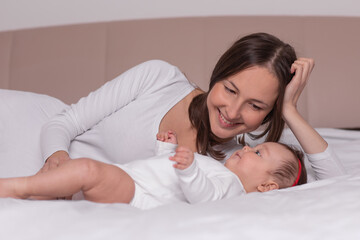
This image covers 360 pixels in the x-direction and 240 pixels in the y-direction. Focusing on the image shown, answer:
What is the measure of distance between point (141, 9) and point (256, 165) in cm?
129

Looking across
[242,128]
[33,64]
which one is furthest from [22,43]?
[242,128]

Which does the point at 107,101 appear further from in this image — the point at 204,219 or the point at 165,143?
the point at 204,219

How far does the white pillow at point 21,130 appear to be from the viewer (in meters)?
1.45

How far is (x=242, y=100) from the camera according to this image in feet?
4.20

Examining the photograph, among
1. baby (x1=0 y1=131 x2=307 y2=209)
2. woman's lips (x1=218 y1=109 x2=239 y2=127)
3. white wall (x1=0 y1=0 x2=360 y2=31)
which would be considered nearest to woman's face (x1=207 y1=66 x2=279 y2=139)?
woman's lips (x1=218 y1=109 x2=239 y2=127)

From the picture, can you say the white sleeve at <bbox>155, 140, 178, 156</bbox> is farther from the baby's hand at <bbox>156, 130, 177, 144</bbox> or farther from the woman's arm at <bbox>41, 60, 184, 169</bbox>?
the woman's arm at <bbox>41, 60, 184, 169</bbox>

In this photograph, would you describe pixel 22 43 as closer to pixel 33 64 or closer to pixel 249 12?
pixel 33 64

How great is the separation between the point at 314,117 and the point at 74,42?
46.5 inches

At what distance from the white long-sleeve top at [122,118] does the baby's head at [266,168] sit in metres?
0.11

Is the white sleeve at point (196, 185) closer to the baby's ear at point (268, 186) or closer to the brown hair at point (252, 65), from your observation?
the baby's ear at point (268, 186)

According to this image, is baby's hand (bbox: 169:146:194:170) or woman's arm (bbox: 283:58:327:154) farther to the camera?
woman's arm (bbox: 283:58:327:154)

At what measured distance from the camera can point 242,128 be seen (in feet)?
4.47

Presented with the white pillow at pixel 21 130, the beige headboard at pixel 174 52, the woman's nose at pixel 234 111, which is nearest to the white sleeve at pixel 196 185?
the woman's nose at pixel 234 111

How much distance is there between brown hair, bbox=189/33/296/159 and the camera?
4.33 ft
